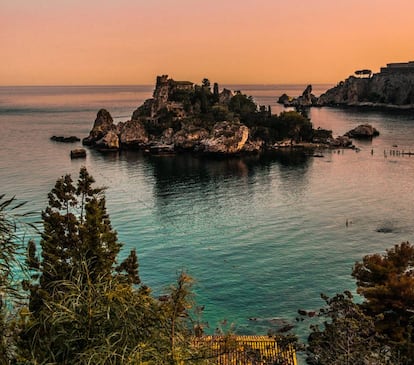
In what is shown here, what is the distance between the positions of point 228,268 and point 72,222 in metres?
20.7

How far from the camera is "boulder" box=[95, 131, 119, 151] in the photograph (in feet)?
483

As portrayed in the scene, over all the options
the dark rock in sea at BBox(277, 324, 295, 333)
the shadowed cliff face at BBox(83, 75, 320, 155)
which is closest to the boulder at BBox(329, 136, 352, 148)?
the shadowed cliff face at BBox(83, 75, 320, 155)

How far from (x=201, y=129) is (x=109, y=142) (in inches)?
1107

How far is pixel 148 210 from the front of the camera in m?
79.8

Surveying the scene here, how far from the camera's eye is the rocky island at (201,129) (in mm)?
139500

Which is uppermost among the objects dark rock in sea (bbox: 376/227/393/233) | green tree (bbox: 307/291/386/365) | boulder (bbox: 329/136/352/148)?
boulder (bbox: 329/136/352/148)

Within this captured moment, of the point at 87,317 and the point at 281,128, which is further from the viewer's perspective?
the point at 281,128

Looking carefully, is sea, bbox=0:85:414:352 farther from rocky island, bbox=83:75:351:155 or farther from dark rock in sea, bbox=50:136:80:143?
dark rock in sea, bbox=50:136:80:143

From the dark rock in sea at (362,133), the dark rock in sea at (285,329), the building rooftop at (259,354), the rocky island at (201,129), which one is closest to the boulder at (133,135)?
the rocky island at (201,129)

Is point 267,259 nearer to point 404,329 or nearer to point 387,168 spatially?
point 404,329

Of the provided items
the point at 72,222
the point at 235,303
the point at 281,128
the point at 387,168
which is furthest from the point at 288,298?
the point at 281,128

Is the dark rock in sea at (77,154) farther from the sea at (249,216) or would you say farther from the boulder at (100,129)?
the boulder at (100,129)

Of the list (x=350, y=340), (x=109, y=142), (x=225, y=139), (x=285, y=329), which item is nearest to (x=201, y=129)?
(x=225, y=139)

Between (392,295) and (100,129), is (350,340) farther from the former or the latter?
(100,129)
